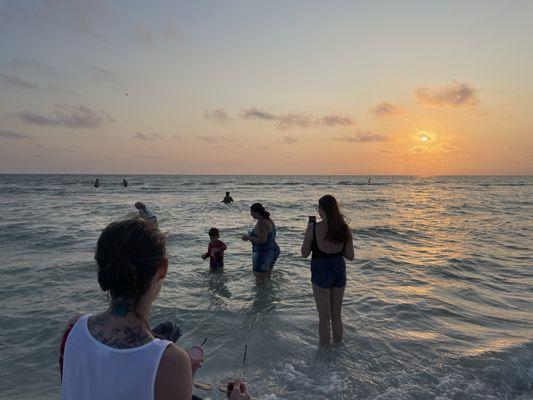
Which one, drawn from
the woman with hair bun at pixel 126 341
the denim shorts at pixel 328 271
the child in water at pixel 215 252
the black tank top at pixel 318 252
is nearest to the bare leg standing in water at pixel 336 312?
the denim shorts at pixel 328 271

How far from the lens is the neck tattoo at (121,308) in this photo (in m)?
1.58

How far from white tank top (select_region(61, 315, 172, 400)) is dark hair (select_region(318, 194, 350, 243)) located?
154 inches

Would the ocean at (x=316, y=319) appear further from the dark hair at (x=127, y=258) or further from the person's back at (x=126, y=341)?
the dark hair at (x=127, y=258)

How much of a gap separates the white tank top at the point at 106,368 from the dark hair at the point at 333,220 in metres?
3.91

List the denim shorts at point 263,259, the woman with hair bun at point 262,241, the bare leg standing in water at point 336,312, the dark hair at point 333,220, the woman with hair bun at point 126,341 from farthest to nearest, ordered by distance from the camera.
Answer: the denim shorts at point 263,259
the woman with hair bun at point 262,241
the bare leg standing in water at point 336,312
the dark hair at point 333,220
the woman with hair bun at point 126,341

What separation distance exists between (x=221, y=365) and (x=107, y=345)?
161 inches

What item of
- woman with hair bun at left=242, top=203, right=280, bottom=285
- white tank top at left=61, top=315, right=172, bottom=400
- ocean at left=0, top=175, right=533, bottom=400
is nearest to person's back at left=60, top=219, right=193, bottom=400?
white tank top at left=61, top=315, right=172, bottom=400

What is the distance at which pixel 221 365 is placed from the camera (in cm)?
526

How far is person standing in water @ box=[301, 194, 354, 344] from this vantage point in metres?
5.26

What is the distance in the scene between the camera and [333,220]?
5242 mm

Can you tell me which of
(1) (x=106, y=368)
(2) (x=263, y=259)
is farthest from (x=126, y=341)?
(2) (x=263, y=259)

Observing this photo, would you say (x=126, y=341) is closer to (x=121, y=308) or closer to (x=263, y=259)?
(x=121, y=308)

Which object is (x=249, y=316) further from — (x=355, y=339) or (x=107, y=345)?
(x=107, y=345)

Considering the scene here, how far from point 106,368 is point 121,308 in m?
0.22
